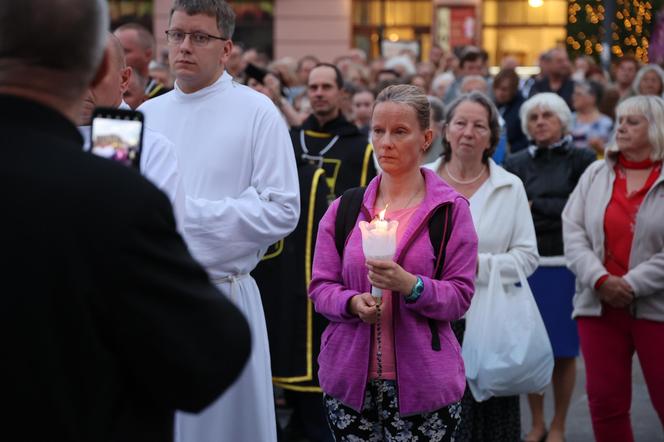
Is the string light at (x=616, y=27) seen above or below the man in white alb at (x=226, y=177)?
above

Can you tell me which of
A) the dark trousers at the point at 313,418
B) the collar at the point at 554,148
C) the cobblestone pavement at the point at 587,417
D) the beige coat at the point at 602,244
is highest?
the collar at the point at 554,148

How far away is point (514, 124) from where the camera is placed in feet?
35.5

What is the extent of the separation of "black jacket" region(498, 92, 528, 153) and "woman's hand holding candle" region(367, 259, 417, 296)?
6.62 meters

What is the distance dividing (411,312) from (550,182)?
350 centimetres

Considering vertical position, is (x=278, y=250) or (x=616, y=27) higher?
(x=616, y=27)

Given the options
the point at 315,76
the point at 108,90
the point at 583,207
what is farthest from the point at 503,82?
the point at 108,90

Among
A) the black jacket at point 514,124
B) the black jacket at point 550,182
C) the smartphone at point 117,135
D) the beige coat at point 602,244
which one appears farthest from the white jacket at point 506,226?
the black jacket at point 514,124

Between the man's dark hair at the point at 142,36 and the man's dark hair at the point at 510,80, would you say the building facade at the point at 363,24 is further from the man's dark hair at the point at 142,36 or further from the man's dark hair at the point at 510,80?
the man's dark hair at the point at 142,36

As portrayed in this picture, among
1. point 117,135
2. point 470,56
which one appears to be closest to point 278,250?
point 117,135

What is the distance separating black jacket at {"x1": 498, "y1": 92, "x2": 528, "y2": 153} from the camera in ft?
34.7

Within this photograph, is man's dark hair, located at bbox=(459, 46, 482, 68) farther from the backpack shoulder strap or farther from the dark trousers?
the backpack shoulder strap

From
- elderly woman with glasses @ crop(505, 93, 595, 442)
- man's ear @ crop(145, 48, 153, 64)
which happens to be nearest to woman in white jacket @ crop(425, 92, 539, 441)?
elderly woman with glasses @ crop(505, 93, 595, 442)

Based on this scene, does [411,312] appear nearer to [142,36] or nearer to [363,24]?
[142,36]

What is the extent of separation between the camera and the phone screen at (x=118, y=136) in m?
2.83
